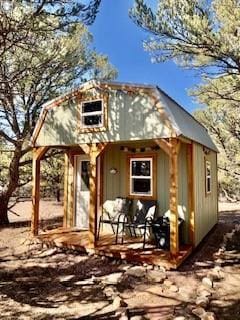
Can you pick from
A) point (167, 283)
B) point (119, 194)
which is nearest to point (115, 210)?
point (119, 194)

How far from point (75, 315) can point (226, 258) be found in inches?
156

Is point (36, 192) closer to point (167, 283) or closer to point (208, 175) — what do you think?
point (167, 283)

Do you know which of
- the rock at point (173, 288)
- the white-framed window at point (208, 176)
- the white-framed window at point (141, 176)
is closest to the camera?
the rock at point (173, 288)

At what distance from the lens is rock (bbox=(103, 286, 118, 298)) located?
4669mm

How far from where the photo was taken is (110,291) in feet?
15.8

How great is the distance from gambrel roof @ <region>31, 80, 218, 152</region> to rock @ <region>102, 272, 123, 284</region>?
9.12 feet

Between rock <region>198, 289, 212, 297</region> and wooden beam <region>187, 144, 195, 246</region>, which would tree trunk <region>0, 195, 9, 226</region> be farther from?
rock <region>198, 289, 212, 297</region>

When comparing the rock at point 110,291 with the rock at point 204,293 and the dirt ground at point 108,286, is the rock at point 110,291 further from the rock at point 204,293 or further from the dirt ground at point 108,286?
the rock at point 204,293

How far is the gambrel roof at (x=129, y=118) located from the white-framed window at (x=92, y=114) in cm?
24

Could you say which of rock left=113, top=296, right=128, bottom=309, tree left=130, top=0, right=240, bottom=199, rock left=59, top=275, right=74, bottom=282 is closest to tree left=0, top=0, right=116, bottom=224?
tree left=130, top=0, right=240, bottom=199

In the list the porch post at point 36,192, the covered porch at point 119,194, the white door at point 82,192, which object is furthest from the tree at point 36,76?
the white door at point 82,192

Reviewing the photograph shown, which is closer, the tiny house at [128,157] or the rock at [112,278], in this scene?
the rock at [112,278]

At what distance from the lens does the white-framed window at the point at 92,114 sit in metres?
7.47

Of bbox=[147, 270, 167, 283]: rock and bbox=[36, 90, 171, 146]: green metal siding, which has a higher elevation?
bbox=[36, 90, 171, 146]: green metal siding
